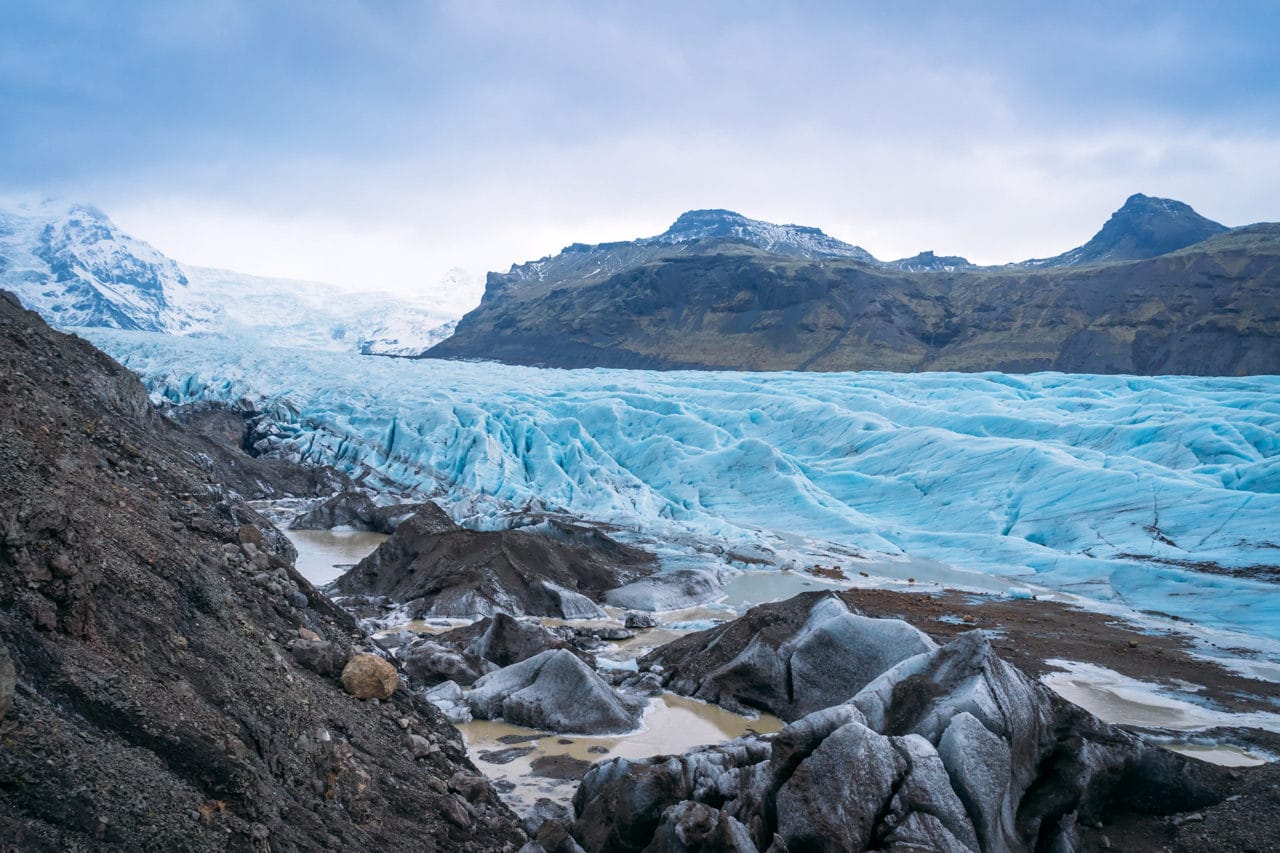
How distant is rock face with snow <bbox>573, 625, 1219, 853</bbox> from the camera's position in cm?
452

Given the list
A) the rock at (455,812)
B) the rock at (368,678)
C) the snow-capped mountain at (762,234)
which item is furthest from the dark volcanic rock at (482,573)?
the snow-capped mountain at (762,234)

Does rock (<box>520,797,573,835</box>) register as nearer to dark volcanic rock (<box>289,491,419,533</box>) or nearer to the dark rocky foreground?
the dark rocky foreground

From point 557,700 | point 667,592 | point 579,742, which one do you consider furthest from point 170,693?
point 667,592

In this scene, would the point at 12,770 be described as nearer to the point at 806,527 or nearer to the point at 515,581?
the point at 515,581

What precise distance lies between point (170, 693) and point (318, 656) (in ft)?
4.78


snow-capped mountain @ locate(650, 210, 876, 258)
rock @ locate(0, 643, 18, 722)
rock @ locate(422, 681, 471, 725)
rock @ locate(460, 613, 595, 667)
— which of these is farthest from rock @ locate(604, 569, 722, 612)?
snow-capped mountain @ locate(650, 210, 876, 258)

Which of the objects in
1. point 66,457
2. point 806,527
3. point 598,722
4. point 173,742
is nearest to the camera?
point 173,742

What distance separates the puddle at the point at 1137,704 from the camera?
885cm

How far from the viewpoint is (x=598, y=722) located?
25.8 feet

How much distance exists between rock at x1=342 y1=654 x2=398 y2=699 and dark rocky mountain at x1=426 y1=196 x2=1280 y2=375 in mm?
66540

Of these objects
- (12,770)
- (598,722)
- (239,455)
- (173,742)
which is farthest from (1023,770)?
(239,455)

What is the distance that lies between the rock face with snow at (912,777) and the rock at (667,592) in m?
8.41

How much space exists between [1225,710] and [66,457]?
11.2m

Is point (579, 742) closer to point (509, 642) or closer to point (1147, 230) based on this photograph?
point (509, 642)
